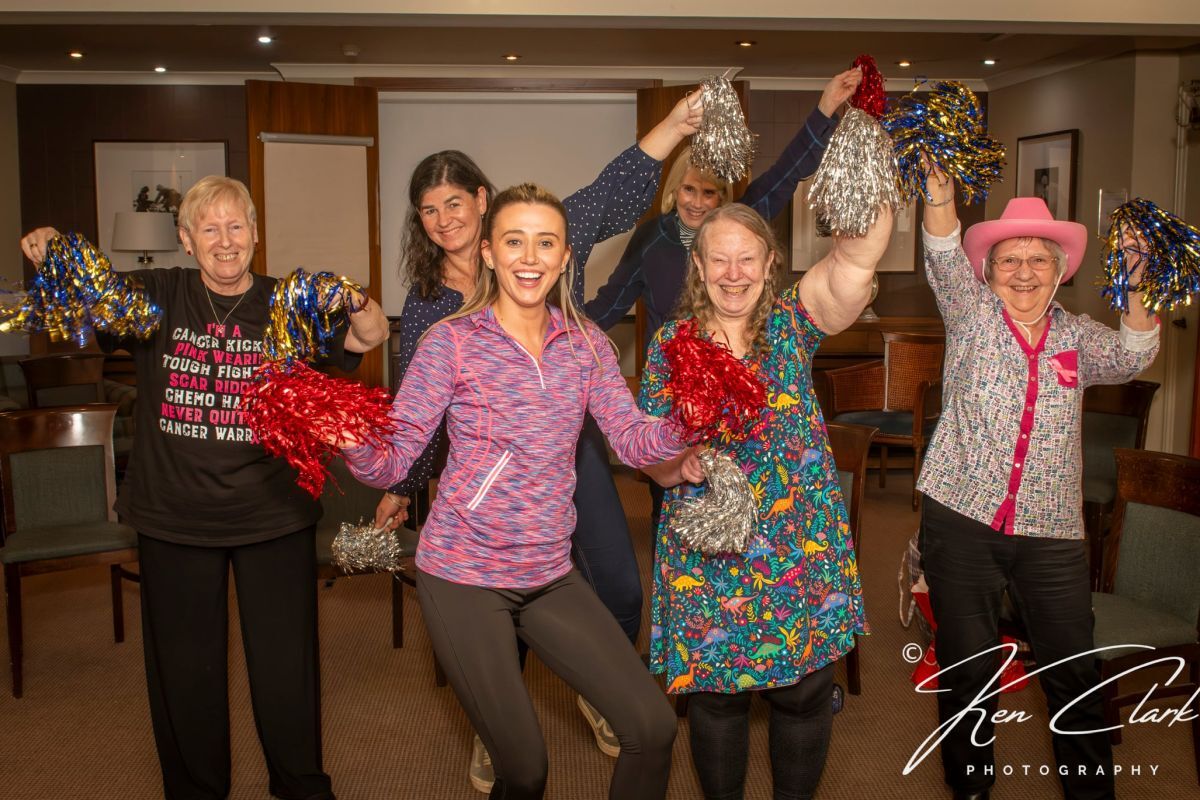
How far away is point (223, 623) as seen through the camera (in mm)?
2621

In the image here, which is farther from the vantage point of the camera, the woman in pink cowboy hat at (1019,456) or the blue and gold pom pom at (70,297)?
the woman in pink cowboy hat at (1019,456)

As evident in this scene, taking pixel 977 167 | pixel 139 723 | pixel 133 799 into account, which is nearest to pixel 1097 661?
pixel 977 167

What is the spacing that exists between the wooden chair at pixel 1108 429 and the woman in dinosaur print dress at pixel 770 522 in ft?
9.01

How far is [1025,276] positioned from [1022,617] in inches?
32.0

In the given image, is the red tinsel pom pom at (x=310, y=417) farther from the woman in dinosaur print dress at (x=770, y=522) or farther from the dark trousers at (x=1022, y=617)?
the dark trousers at (x=1022, y=617)

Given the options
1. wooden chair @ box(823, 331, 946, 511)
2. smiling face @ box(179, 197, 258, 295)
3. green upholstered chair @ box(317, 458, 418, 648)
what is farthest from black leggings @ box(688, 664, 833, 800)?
wooden chair @ box(823, 331, 946, 511)

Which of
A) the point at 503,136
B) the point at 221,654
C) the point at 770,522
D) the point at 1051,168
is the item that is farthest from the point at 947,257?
the point at 503,136

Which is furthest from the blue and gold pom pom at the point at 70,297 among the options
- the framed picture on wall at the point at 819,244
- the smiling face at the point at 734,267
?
the framed picture on wall at the point at 819,244

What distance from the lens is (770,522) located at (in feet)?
7.35

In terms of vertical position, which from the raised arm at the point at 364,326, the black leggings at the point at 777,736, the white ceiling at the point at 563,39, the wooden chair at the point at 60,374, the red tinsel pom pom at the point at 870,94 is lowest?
the black leggings at the point at 777,736

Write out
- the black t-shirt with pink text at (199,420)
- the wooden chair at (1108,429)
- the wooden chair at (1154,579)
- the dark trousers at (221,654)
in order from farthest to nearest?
the wooden chair at (1108,429) → the wooden chair at (1154,579) → the dark trousers at (221,654) → the black t-shirt with pink text at (199,420)

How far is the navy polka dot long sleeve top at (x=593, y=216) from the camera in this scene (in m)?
2.68

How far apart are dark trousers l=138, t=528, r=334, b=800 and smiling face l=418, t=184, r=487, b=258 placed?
81 cm

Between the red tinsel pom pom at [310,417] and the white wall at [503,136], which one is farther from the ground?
the white wall at [503,136]
